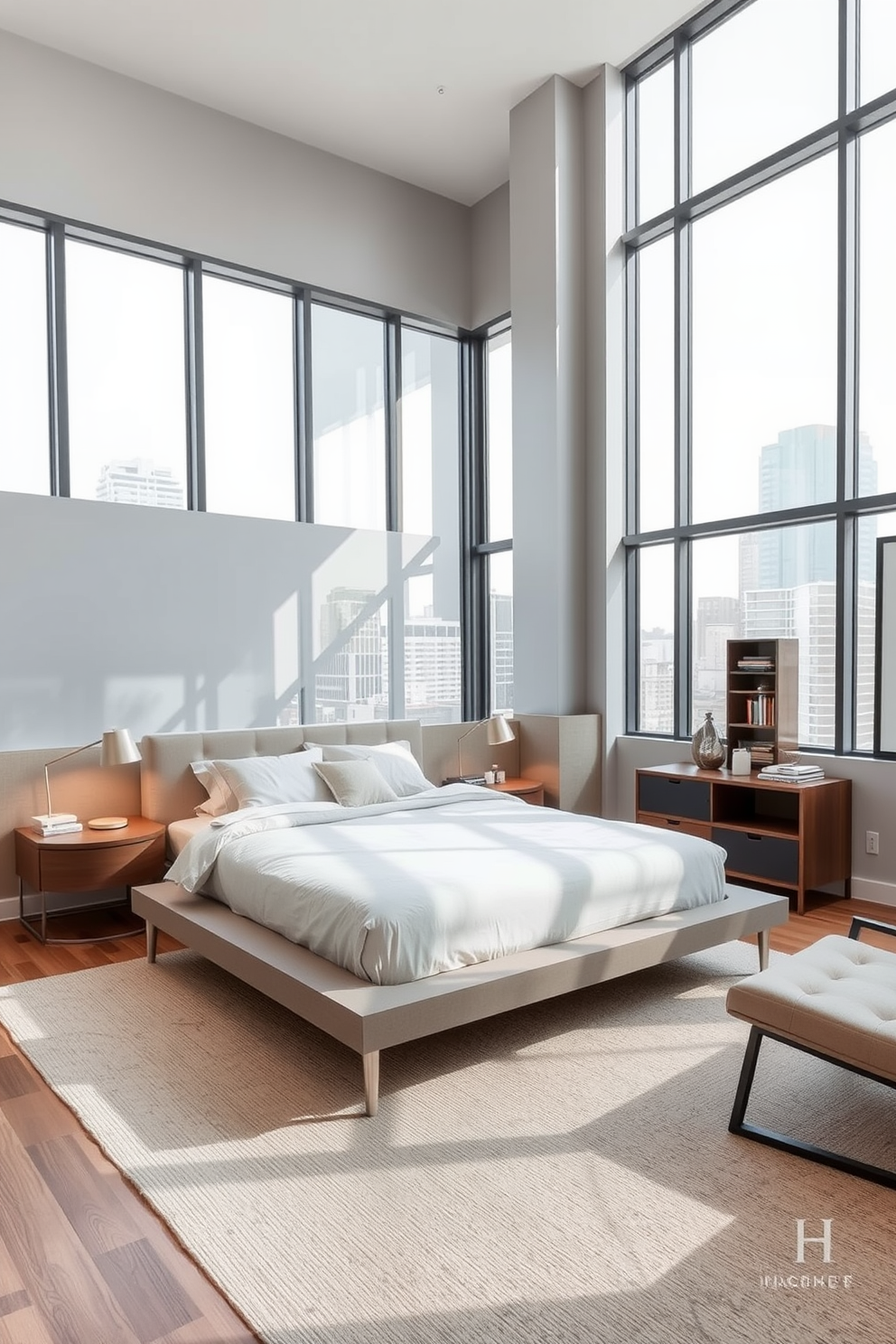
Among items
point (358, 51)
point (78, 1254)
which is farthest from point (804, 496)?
point (78, 1254)

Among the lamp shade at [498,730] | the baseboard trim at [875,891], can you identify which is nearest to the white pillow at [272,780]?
the lamp shade at [498,730]

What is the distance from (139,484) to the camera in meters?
5.38

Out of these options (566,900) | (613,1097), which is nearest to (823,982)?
(613,1097)

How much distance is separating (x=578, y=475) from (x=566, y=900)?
3612 mm

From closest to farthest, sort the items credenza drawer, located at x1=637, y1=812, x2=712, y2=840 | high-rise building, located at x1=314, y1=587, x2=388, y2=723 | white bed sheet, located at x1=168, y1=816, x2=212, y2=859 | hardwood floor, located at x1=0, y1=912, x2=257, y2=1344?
hardwood floor, located at x1=0, y1=912, x2=257, y2=1344
white bed sheet, located at x1=168, y1=816, x2=212, y2=859
credenza drawer, located at x1=637, y1=812, x2=712, y2=840
high-rise building, located at x1=314, y1=587, x2=388, y2=723

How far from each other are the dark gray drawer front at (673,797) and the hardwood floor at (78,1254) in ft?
11.5

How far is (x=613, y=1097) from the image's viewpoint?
2.57 m

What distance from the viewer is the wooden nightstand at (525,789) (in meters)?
5.60

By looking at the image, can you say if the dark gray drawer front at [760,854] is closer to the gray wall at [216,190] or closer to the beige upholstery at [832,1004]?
the beige upholstery at [832,1004]

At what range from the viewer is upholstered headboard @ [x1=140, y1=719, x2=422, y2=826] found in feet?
15.3

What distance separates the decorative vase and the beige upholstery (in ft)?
8.19

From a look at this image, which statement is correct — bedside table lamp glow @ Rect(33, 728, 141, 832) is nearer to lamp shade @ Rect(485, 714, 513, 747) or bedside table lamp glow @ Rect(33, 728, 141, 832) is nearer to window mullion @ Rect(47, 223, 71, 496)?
window mullion @ Rect(47, 223, 71, 496)

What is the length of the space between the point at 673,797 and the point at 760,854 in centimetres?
64

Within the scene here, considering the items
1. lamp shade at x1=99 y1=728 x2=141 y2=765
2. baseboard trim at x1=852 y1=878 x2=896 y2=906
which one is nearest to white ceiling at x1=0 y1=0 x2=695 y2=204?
lamp shade at x1=99 y1=728 x2=141 y2=765
